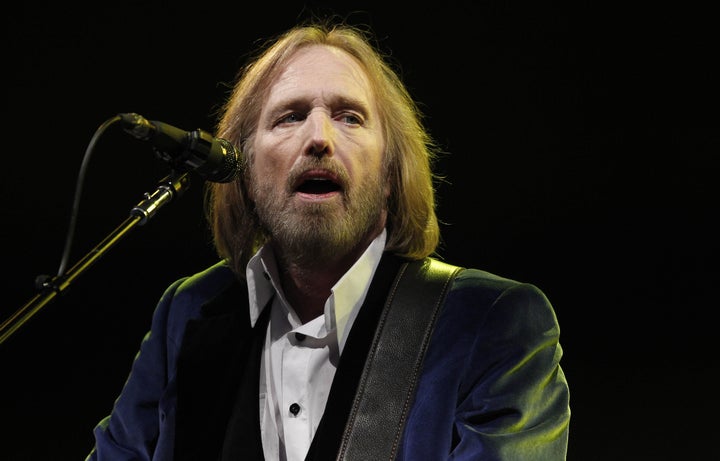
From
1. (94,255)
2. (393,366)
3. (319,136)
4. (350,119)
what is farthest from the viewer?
(350,119)

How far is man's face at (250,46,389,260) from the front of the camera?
6.00 feet

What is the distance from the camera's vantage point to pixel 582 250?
89.4 inches

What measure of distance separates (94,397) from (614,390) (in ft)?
5.42

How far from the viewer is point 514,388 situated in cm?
159

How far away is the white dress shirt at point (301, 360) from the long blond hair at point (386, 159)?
0.45 ft

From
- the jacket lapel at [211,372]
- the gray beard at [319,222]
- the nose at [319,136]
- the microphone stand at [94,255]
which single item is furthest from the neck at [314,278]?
the microphone stand at [94,255]

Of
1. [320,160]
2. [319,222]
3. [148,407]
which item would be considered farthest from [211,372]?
[320,160]

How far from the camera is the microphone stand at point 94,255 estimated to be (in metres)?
1.20

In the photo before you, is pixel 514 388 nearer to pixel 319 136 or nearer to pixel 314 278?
pixel 314 278

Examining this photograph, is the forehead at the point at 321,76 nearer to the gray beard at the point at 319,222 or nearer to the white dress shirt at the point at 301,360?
the gray beard at the point at 319,222

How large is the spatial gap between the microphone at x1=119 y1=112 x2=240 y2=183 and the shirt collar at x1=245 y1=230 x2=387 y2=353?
1.45 feet

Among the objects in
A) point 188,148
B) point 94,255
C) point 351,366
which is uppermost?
point 188,148

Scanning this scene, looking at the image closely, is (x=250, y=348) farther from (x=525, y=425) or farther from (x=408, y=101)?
(x=408, y=101)

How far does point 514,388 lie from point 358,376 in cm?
36
